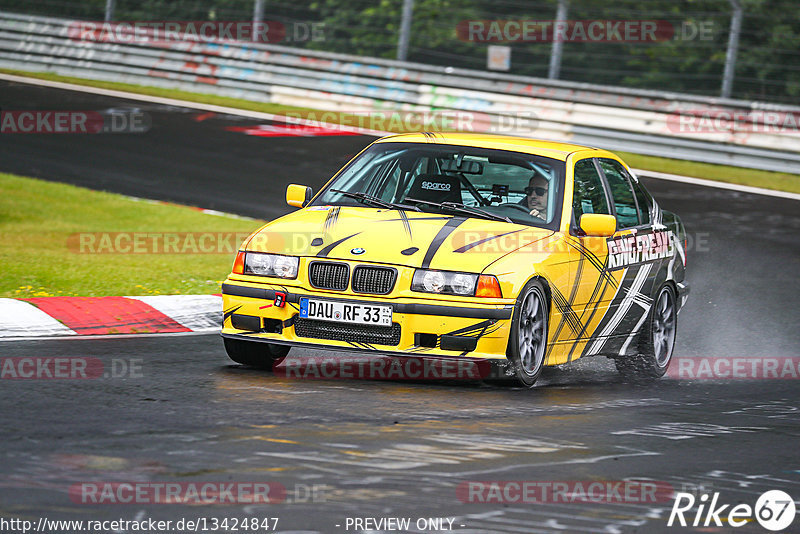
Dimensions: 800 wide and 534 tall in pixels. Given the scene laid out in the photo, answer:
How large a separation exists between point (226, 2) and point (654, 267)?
20.0 m

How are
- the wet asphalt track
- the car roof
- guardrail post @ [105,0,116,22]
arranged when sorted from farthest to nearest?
guardrail post @ [105,0,116,22], the car roof, the wet asphalt track

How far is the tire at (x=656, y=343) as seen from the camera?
31.9ft

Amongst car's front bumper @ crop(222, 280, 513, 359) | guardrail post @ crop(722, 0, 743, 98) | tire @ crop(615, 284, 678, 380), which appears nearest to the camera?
car's front bumper @ crop(222, 280, 513, 359)

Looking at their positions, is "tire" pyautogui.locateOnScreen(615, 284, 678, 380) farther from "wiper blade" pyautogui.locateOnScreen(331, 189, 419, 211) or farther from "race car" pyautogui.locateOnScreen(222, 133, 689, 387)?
"wiper blade" pyautogui.locateOnScreen(331, 189, 419, 211)

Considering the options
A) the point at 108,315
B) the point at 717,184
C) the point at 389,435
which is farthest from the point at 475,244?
the point at 717,184

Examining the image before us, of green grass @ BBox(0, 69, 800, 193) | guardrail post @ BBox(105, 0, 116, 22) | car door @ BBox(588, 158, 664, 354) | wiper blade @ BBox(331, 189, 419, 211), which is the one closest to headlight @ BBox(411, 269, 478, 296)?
wiper blade @ BBox(331, 189, 419, 211)

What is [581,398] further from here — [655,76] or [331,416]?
[655,76]

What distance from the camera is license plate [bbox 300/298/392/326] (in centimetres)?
784

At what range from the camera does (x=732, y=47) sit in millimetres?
20438

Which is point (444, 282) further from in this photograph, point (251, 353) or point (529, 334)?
point (251, 353)

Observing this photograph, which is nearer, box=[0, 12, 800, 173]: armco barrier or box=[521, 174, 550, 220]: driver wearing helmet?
box=[521, 174, 550, 220]: driver wearing helmet

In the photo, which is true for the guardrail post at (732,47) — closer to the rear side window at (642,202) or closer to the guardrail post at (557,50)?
the guardrail post at (557,50)

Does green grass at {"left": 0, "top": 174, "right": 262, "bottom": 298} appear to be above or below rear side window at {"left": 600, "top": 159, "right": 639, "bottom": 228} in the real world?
below

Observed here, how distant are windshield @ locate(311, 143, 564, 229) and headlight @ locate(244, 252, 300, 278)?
0.97 meters
